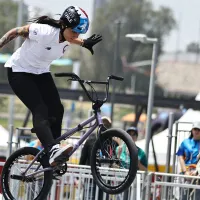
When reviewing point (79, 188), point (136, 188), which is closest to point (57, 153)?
point (136, 188)

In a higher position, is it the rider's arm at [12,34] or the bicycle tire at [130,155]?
the rider's arm at [12,34]

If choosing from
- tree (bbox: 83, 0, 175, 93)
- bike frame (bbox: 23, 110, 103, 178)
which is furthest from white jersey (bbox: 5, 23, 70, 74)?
tree (bbox: 83, 0, 175, 93)

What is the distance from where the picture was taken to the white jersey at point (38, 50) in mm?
9297

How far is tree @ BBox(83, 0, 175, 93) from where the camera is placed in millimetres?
90625

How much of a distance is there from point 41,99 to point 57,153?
1.98 feet

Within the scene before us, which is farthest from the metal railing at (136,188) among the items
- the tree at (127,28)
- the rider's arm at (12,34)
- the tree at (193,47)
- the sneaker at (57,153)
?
the tree at (193,47)

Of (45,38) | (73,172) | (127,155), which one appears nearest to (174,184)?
(73,172)

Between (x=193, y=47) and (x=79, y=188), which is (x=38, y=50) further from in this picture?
(x=193, y=47)

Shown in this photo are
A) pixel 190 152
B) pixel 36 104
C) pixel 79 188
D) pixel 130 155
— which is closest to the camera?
pixel 130 155

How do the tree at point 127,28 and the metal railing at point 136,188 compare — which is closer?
the metal railing at point 136,188

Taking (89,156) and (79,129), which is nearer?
(79,129)

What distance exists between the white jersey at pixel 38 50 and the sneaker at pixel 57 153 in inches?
32.9

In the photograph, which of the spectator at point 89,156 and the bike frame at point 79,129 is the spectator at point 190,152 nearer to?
the spectator at point 89,156

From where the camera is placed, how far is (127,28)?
93688mm
